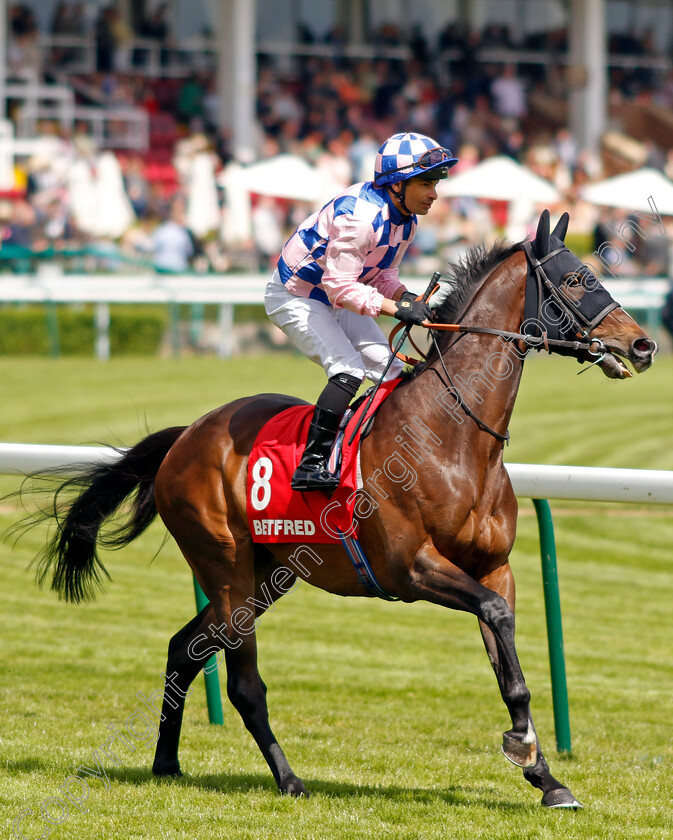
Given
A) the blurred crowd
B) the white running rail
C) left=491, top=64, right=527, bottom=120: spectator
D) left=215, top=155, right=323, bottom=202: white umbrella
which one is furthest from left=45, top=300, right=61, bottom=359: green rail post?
left=491, top=64, right=527, bottom=120: spectator

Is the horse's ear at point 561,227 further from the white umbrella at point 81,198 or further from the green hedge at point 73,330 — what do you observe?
the white umbrella at point 81,198

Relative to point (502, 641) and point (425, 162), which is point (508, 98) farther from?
point (502, 641)

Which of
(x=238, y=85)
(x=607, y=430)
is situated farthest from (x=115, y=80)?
(x=607, y=430)

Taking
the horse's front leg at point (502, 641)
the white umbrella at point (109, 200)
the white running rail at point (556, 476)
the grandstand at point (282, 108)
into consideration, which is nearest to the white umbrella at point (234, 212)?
the grandstand at point (282, 108)

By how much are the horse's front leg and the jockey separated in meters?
0.45

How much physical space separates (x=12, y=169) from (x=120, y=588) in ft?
39.6

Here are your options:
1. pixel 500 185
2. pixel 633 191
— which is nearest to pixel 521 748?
pixel 633 191

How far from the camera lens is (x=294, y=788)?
401cm

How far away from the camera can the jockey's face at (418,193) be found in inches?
162

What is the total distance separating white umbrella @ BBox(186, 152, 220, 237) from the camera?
1738 centimetres

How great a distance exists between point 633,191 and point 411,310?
564 inches

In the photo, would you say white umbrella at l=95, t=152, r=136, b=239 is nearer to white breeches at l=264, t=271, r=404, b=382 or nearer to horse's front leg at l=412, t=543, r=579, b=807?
white breeches at l=264, t=271, r=404, b=382

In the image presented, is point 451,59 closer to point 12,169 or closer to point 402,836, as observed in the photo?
point 12,169

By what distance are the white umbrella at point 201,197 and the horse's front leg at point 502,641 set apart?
45.9 feet
